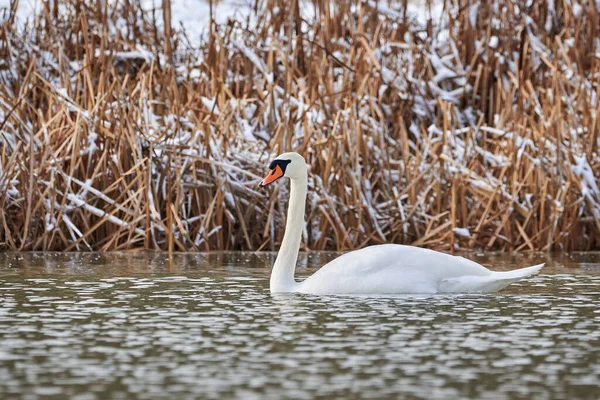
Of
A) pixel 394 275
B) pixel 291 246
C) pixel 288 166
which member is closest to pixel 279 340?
pixel 394 275

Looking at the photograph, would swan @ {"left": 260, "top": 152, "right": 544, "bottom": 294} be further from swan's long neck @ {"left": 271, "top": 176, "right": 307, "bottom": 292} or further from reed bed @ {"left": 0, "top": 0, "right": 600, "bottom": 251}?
reed bed @ {"left": 0, "top": 0, "right": 600, "bottom": 251}

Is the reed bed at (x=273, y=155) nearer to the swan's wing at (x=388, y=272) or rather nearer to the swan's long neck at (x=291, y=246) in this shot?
the swan's long neck at (x=291, y=246)

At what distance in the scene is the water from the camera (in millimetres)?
4180

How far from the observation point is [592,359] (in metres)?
4.76

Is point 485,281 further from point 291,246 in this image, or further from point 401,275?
point 291,246

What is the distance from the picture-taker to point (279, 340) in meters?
5.21

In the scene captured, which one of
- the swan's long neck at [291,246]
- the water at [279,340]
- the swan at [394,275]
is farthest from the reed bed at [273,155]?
the swan at [394,275]

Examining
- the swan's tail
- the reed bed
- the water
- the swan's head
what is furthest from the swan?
the reed bed

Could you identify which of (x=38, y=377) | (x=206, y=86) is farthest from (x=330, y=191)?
(x=38, y=377)

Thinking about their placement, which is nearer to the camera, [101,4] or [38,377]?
[38,377]

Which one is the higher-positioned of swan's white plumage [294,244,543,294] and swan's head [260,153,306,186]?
swan's head [260,153,306,186]

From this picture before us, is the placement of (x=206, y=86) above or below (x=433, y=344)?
above

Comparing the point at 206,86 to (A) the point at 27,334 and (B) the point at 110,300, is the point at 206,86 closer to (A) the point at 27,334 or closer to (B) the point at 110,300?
(B) the point at 110,300

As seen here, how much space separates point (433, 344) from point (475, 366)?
1.72 ft
